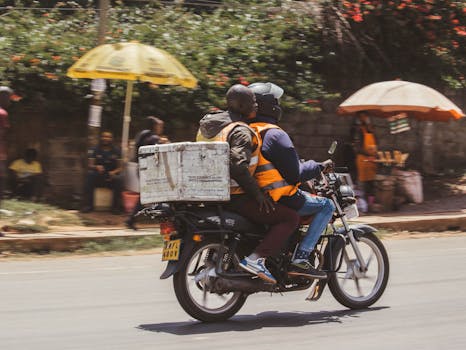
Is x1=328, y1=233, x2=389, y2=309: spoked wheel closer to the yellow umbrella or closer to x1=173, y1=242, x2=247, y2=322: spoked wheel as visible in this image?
x1=173, y1=242, x2=247, y2=322: spoked wheel

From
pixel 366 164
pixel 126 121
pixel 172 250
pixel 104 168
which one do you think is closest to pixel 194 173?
pixel 172 250

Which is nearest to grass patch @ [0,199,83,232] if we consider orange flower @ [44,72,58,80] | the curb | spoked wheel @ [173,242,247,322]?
orange flower @ [44,72,58,80]

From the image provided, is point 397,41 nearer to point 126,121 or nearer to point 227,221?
point 126,121

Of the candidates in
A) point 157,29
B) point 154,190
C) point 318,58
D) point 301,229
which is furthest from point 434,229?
point 154,190

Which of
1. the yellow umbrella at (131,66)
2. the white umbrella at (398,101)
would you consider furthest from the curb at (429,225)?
the yellow umbrella at (131,66)

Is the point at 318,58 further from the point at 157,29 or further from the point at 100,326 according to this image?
the point at 100,326

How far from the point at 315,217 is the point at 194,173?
109 cm

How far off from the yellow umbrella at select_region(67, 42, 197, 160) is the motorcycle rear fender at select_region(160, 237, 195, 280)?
21.5ft

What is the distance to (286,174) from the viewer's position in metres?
6.75

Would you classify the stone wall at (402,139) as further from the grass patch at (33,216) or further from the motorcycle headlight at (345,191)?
the motorcycle headlight at (345,191)

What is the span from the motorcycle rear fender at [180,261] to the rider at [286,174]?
2.31ft

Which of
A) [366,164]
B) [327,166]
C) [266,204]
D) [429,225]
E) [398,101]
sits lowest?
[429,225]

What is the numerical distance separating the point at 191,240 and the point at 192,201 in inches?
11.5

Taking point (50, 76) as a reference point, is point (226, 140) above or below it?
above
